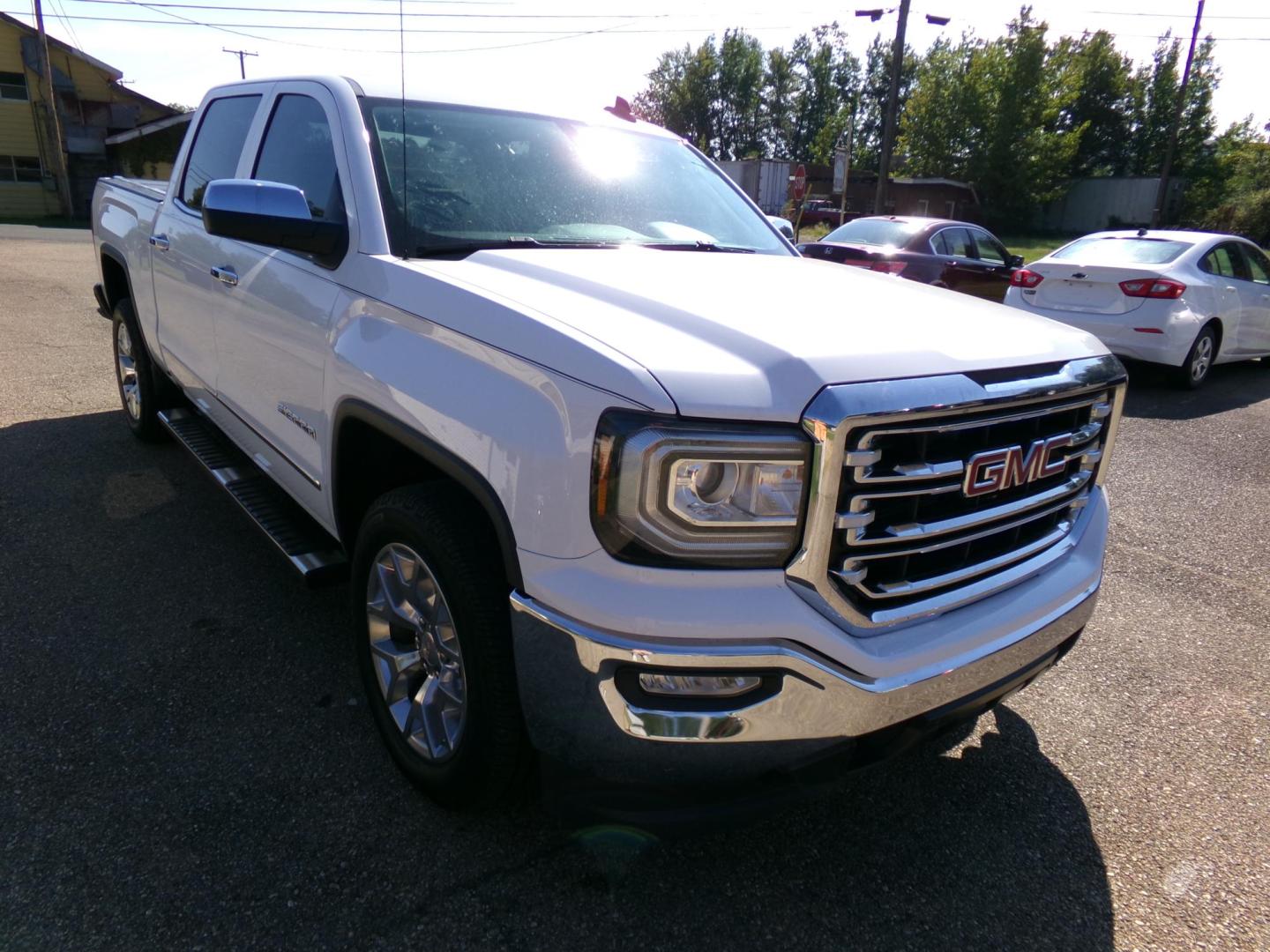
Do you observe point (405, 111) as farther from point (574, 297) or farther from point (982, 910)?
point (982, 910)

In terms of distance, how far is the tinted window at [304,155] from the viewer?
300 centimetres

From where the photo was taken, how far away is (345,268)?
2.71 meters

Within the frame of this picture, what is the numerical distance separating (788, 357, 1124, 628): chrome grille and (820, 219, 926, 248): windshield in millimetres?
9250

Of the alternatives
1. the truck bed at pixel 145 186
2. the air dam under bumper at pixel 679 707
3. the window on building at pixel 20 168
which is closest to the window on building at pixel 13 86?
→ the window on building at pixel 20 168

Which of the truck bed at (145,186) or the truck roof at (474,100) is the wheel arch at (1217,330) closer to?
the truck roof at (474,100)

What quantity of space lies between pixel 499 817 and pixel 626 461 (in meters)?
1.26

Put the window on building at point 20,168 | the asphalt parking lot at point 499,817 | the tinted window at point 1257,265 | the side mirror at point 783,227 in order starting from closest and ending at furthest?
the asphalt parking lot at point 499,817
the side mirror at point 783,227
the tinted window at point 1257,265
the window on building at point 20,168

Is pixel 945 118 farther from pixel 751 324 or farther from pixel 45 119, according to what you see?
pixel 751 324

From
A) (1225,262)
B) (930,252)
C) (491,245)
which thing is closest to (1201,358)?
(1225,262)

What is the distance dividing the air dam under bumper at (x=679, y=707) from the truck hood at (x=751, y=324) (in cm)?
49

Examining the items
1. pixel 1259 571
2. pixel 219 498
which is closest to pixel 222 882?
pixel 219 498

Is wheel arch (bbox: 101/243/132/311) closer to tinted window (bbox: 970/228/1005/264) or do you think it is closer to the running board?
the running board

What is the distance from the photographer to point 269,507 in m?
3.61

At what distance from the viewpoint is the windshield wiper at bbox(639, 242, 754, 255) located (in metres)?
3.18
